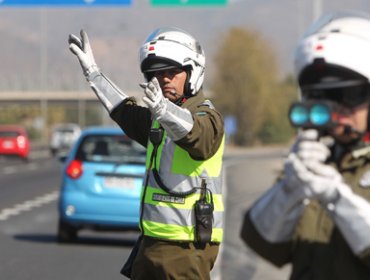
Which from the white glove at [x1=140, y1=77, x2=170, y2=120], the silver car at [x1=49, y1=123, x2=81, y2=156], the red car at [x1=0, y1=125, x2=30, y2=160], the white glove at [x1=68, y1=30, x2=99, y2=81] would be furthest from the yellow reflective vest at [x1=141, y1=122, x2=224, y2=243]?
the silver car at [x1=49, y1=123, x2=81, y2=156]

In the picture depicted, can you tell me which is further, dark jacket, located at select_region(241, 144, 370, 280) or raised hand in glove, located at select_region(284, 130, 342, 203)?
dark jacket, located at select_region(241, 144, 370, 280)

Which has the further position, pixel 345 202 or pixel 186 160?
pixel 186 160

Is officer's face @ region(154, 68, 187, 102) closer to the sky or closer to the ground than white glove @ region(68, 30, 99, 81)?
closer to the ground

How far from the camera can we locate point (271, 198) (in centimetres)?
315

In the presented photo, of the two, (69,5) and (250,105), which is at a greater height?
(69,5)

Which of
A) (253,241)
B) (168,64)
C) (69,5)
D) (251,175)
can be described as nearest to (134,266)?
(168,64)

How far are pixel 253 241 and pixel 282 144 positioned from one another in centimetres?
11634

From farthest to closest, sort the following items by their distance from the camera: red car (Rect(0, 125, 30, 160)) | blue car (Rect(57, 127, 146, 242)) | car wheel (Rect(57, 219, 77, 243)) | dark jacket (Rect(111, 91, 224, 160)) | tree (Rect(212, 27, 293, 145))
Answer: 1. tree (Rect(212, 27, 293, 145))
2. red car (Rect(0, 125, 30, 160))
3. car wheel (Rect(57, 219, 77, 243))
4. blue car (Rect(57, 127, 146, 242))
5. dark jacket (Rect(111, 91, 224, 160))

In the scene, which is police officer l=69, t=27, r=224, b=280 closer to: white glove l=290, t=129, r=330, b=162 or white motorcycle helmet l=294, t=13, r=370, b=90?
white motorcycle helmet l=294, t=13, r=370, b=90

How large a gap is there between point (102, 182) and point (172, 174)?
31.0 feet

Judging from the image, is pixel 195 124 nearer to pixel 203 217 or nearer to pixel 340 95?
pixel 203 217

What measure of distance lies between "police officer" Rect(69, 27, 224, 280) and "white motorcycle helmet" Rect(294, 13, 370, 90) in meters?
2.28

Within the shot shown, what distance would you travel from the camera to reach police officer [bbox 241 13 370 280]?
304 centimetres

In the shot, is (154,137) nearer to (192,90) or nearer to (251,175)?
(192,90)
